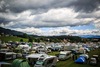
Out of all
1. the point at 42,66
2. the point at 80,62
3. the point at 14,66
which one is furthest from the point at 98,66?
the point at 14,66

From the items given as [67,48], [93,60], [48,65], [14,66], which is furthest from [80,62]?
[67,48]

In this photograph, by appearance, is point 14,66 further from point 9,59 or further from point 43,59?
point 9,59

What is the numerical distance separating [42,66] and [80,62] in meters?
6.98

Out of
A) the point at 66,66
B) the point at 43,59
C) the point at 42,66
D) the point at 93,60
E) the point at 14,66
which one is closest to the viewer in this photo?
the point at 14,66

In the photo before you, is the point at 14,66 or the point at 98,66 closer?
the point at 14,66

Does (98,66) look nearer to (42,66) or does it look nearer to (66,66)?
(66,66)

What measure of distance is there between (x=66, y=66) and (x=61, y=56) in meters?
5.02

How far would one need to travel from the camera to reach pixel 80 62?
19.8m

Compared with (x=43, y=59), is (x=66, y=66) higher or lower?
lower

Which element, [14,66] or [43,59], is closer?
[14,66]

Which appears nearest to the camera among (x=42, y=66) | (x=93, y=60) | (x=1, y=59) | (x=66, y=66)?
(x=42, y=66)

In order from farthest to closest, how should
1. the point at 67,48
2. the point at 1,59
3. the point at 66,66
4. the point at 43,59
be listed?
the point at 67,48
the point at 1,59
the point at 66,66
the point at 43,59

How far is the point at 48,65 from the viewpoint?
612 inches

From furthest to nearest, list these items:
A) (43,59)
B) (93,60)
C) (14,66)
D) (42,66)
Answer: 1. (93,60)
2. (43,59)
3. (42,66)
4. (14,66)
